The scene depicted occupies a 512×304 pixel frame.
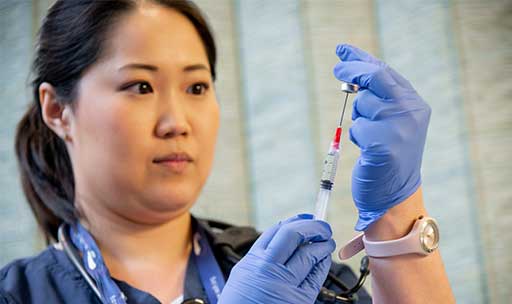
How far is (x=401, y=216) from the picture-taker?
0.93 meters

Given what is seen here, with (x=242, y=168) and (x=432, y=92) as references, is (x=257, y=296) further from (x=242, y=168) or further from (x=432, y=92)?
(x=432, y=92)

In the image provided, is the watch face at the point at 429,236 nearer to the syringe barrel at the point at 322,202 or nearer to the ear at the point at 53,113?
the syringe barrel at the point at 322,202

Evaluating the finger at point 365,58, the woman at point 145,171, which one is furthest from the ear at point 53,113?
the finger at point 365,58

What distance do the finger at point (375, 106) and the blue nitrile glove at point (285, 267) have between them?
19cm

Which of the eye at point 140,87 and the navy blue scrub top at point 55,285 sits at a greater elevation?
the eye at point 140,87

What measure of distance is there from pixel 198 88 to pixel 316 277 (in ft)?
1.62

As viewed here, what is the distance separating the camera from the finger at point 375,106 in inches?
35.0

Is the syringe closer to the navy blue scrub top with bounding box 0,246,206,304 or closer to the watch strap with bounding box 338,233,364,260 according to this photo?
the watch strap with bounding box 338,233,364,260

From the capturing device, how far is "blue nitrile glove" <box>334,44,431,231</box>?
881 mm

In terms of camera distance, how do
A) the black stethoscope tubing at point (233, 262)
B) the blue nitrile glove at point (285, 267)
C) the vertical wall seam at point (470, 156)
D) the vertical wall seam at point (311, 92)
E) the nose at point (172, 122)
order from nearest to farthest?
the blue nitrile glove at point (285, 267)
the black stethoscope tubing at point (233, 262)
the nose at point (172, 122)
the vertical wall seam at point (470, 156)
the vertical wall seam at point (311, 92)

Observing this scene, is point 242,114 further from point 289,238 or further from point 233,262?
point 289,238

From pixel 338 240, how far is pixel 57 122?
2.86 ft

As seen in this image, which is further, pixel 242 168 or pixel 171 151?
pixel 242 168

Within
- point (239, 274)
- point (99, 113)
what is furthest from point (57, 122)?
point (239, 274)
